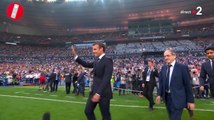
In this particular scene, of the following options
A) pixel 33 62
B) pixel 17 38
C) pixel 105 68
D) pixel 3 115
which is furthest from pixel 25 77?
pixel 17 38

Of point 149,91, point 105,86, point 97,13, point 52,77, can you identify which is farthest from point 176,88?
point 97,13

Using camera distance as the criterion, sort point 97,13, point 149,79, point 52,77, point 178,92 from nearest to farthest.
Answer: point 178,92
point 149,79
point 52,77
point 97,13

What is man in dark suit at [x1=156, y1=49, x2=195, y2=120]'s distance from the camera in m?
4.36

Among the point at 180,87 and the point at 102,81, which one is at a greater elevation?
the point at 102,81

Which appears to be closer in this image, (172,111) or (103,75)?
(172,111)

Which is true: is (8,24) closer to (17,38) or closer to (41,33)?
(17,38)

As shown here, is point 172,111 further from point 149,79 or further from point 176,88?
point 149,79

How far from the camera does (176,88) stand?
4441 mm

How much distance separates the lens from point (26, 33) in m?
61.7

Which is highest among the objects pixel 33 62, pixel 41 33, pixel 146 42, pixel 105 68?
pixel 41 33

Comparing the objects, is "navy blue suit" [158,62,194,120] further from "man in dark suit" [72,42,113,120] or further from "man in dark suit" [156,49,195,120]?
"man in dark suit" [72,42,113,120]

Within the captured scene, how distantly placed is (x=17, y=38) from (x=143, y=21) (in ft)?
107

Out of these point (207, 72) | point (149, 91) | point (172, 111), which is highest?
point (207, 72)

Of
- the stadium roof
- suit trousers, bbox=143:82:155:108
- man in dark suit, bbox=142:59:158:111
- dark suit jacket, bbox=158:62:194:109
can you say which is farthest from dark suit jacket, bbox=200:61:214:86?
the stadium roof
